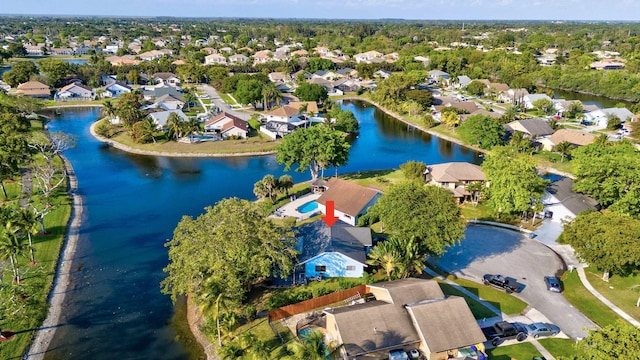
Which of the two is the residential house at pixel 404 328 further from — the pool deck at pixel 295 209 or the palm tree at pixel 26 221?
the palm tree at pixel 26 221

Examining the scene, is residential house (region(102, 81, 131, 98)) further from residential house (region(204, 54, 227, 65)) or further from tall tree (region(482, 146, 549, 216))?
tall tree (region(482, 146, 549, 216))

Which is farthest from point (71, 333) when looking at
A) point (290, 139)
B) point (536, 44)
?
point (536, 44)

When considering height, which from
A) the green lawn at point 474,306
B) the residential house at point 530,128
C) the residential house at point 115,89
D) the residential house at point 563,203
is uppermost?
the residential house at point 115,89

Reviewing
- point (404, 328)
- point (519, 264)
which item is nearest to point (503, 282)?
point (519, 264)

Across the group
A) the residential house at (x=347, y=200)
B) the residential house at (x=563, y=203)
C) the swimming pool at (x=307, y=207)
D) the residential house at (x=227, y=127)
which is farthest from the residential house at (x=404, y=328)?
the residential house at (x=227, y=127)

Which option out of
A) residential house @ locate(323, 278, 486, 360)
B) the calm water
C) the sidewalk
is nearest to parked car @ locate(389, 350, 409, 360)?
residential house @ locate(323, 278, 486, 360)

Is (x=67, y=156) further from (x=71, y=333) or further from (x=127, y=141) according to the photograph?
(x=71, y=333)
